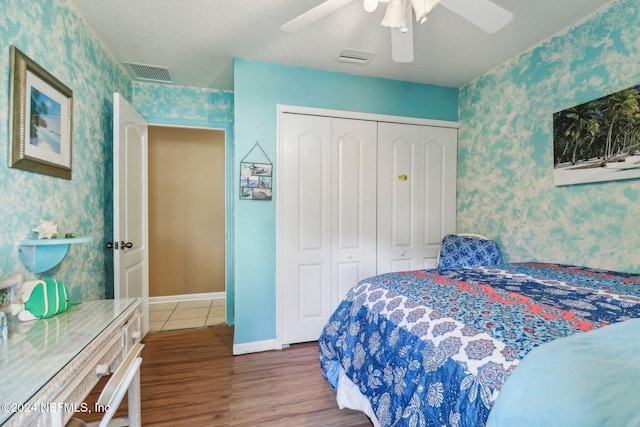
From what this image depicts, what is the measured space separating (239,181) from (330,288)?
128 cm

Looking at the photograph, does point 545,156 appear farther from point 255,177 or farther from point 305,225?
point 255,177

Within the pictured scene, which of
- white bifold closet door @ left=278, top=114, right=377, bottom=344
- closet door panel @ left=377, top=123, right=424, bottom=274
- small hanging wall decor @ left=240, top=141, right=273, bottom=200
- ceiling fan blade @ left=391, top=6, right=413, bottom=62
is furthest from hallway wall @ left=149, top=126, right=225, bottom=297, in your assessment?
ceiling fan blade @ left=391, top=6, right=413, bottom=62

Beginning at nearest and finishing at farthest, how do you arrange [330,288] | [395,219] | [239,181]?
[239,181]
[330,288]
[395,219]

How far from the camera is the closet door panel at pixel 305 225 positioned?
100 inches

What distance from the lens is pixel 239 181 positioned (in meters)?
2.43

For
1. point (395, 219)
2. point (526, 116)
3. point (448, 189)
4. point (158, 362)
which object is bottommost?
point (158, 362)

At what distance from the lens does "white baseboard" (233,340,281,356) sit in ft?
7.96

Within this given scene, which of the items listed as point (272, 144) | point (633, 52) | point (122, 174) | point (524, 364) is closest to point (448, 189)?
point (633, 52)

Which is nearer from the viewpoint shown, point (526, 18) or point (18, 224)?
point (18, 224)

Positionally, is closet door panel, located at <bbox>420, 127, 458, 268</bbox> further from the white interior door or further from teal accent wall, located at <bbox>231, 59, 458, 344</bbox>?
the white interior door

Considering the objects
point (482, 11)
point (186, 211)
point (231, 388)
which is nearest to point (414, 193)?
point (482, 11)

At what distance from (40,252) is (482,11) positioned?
96.7 inches

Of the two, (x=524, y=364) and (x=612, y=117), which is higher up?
(x=612, y=117)

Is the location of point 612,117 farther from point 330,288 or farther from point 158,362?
point 158,362
